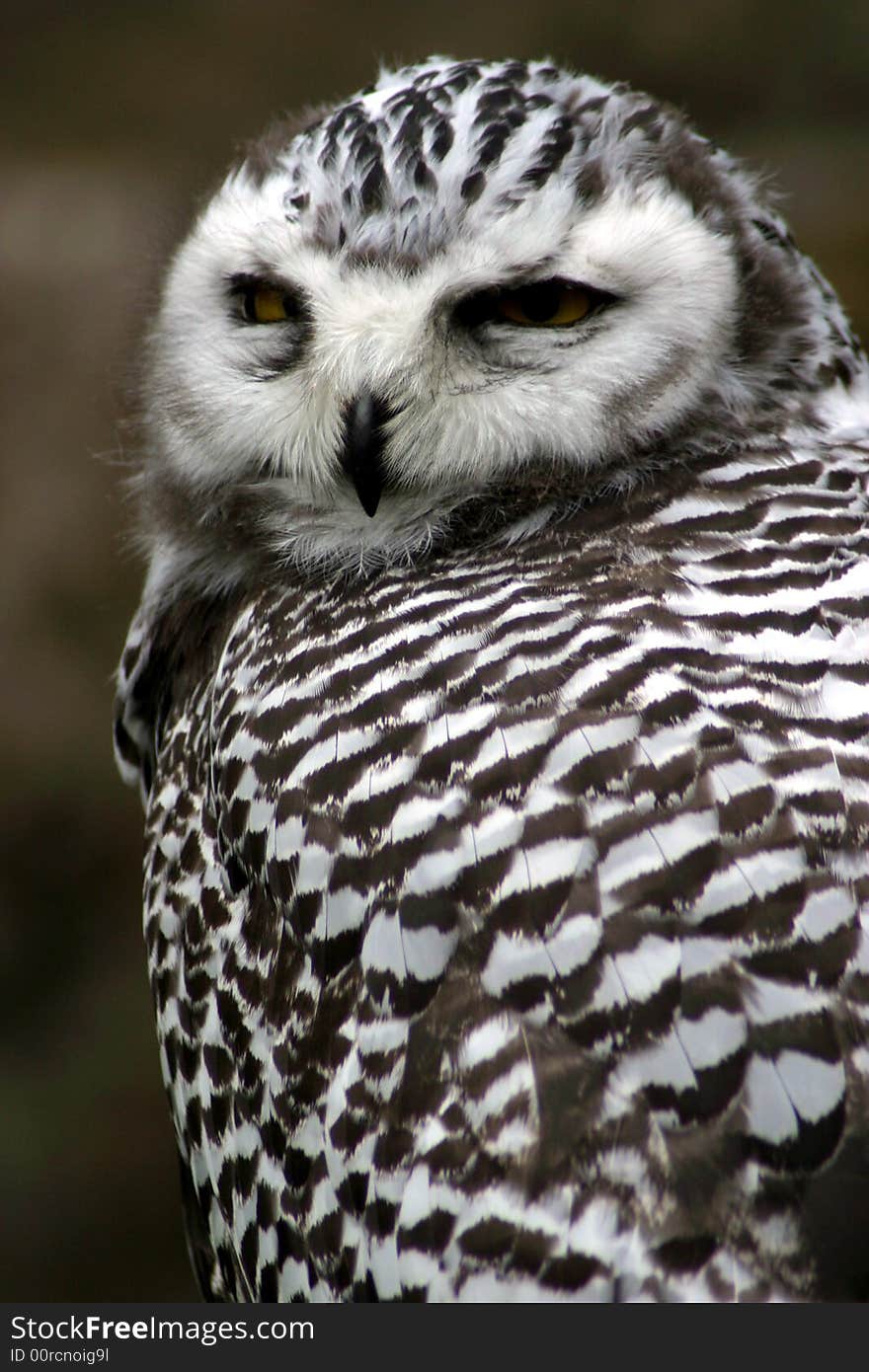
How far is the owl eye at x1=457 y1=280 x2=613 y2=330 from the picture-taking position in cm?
168

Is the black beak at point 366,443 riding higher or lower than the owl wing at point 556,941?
higher

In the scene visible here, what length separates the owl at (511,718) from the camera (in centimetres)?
136

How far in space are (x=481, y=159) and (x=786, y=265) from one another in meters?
0.44

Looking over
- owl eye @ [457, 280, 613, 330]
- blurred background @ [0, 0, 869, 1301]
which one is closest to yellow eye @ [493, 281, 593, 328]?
owl eye @ [457, 280, 613, 330]

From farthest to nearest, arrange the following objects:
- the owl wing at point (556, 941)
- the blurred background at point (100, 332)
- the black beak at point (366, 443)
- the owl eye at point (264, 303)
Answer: the blurred background at point (100, 332)
the owl eye at point (264, 303)
the black beak at point (366, 443)
the owl wing at point (556, 941)

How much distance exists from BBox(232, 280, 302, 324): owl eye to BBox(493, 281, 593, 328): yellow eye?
0.90 feet

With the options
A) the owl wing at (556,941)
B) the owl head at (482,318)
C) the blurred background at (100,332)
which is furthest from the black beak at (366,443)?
the blurred background at (100,332)

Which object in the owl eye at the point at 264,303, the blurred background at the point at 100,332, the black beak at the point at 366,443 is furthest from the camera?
the blurred background at the point at 100,332

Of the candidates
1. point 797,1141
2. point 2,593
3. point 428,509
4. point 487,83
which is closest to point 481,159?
point 487,83

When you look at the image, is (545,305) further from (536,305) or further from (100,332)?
(100,332)

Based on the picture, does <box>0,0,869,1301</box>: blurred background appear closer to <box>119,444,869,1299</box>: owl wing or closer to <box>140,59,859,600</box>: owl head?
<box>140,59,859,600</box>: owl head

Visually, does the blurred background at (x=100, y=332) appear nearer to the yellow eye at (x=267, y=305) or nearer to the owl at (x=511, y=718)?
the owl at (x=511, y=718)

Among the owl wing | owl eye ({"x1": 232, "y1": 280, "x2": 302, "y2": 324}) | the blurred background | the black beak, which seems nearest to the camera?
the owl wing

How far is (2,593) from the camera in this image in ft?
12.5
